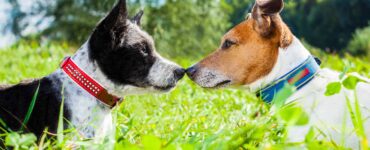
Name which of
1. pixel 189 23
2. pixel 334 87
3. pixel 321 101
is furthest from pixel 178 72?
pixel 189 23

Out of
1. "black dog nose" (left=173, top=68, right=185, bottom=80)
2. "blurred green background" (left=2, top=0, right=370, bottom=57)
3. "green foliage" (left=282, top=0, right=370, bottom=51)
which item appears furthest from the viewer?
"green foliage" (left=282, top=0, right=370, bottom=51)

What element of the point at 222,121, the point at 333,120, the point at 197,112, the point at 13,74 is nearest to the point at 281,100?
the point at 333,120

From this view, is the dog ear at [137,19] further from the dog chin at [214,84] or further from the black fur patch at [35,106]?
the black fur patch at [35,106]

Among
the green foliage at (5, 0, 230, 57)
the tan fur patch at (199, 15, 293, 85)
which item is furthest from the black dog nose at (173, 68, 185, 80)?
the green foliage at (5, 0, 230, 57)

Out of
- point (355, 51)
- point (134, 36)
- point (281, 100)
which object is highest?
point (281, 100)

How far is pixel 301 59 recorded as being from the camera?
4.03 meters

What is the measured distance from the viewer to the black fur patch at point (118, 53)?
4.13 m

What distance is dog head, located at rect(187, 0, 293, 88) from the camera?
4094 mm

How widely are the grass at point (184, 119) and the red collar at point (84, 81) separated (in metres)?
0.25

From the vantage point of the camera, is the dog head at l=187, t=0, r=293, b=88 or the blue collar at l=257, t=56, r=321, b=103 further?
the dog head at l=187, t=0, r=293, b=88

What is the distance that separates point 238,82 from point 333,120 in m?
0.87

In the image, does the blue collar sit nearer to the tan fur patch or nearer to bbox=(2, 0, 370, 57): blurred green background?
the tan fur patch

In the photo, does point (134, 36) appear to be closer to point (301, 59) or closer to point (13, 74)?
point (301, 59)

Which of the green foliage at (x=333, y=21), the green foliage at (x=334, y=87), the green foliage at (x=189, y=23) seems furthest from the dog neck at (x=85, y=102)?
the green foliage at (x=333, y=21)
